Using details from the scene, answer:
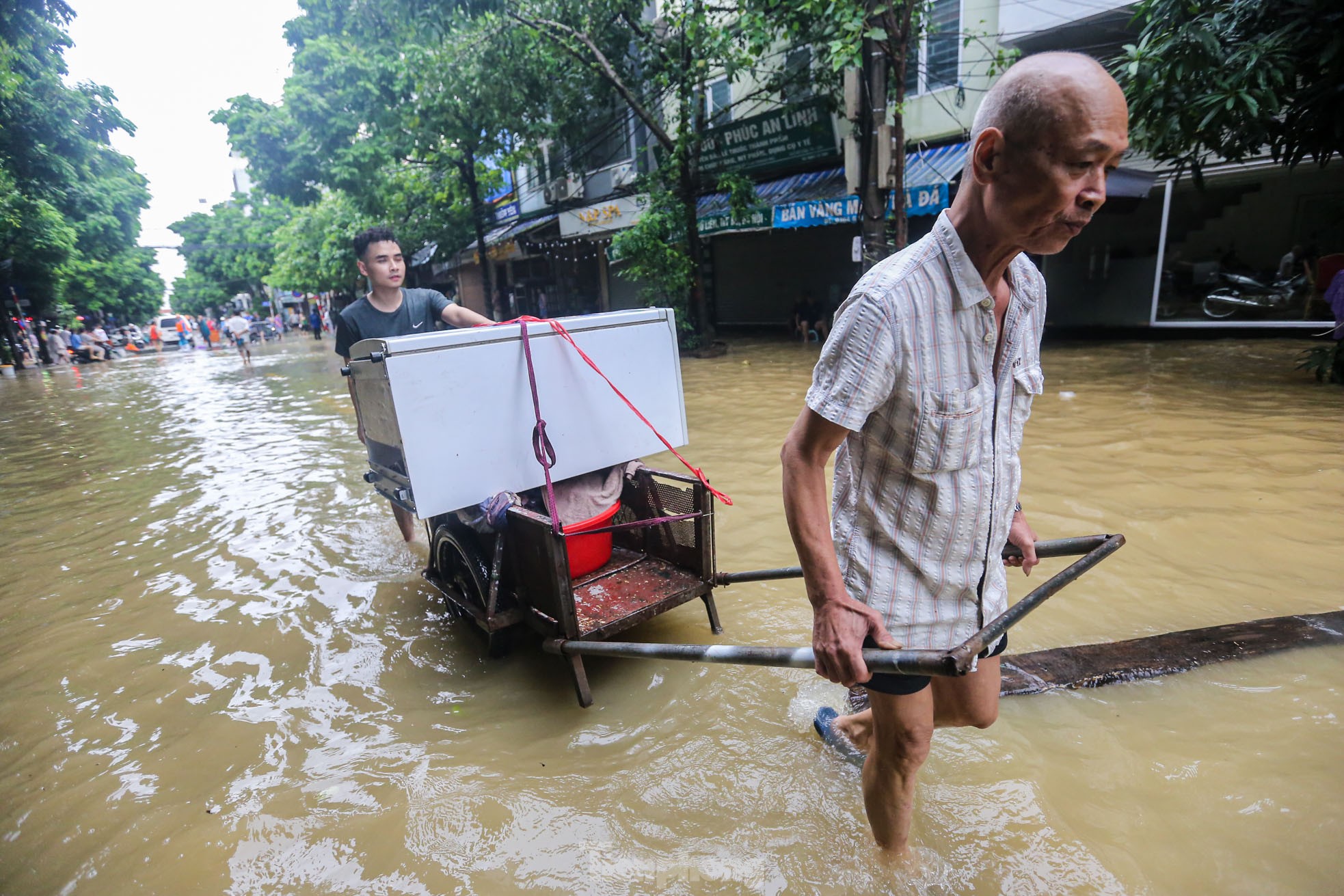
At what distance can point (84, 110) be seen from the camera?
1902 centimetres

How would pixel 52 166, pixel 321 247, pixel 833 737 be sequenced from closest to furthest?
pixel 833 737 → pixel 52 166 → pixel 321 247

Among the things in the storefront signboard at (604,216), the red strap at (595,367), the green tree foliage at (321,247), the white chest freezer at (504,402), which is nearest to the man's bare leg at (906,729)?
the red strap at (595,367)

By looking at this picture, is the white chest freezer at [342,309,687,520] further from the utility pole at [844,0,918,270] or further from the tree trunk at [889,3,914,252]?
the utility pole at [844,0,918,270]

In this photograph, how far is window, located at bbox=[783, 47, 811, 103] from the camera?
12.0 meters

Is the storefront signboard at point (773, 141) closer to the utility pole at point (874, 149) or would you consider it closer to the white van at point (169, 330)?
the utility pole at point (874, 149)

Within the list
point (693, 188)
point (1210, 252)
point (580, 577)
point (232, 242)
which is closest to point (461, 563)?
point (580, 577)

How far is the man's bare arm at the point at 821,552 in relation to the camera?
4.64 feet

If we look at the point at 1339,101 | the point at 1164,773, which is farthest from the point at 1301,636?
the point at 1339,101

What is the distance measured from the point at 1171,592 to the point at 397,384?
367cm

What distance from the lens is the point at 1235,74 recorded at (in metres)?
5.97

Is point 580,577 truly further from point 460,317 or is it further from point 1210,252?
point 1210,252

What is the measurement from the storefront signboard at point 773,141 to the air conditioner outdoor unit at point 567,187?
5649 millimetres

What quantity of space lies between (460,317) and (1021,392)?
3.27m

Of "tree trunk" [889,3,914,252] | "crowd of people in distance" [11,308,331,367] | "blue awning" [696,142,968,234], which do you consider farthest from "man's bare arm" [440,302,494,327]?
"crowd of people in distance" [11,308,331,367]
